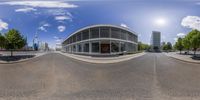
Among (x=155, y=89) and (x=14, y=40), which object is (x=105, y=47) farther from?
(x=14, y=40)

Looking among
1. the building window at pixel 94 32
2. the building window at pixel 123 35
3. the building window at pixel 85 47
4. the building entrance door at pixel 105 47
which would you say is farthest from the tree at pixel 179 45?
the building window at pixel 85 47

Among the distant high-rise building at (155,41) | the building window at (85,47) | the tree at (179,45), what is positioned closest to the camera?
the building window at (85,47)

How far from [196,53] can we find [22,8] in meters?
3.38

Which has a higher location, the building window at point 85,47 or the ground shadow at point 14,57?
the building window at point 85,47

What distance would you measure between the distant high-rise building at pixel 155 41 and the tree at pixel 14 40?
84.8 inches

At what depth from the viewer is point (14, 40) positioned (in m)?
2.79

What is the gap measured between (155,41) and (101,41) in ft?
3.09

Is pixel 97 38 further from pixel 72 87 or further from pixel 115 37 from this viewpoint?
pixel 72 87

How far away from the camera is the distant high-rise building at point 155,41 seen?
2.62 m

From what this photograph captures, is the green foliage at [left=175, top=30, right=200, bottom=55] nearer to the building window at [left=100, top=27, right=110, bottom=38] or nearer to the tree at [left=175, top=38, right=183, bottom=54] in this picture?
the tree at [left=175, top=38, right=183, bottom=54]

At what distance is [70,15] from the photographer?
2.76 metres

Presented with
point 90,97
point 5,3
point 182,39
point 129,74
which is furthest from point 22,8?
point 182,39

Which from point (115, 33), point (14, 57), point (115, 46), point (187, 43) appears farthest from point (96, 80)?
point (187, 43)

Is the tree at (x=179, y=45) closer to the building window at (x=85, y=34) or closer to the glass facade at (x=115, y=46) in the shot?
the glass facade at (x=115, y=46)
